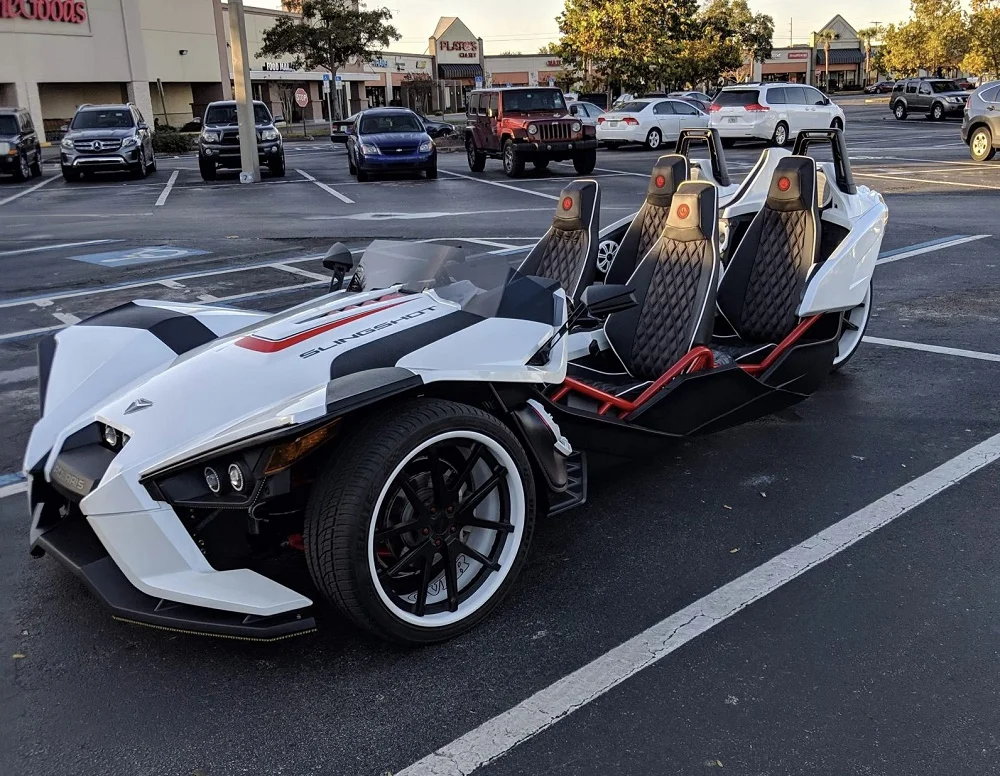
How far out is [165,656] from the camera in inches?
122

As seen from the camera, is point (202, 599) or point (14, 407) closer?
Answer: point (202, 599)

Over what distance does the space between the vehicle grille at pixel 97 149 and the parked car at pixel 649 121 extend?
46.1ft

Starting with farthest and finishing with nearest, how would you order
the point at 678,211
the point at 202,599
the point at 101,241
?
the point at 101,241 < the point at 678,211 < the point at 202,599

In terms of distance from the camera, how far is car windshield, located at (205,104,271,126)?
23.3 metres

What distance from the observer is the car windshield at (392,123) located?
21.3 meters

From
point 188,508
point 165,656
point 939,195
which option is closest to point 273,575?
point 165,656

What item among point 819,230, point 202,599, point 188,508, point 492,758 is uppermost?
point 819,230

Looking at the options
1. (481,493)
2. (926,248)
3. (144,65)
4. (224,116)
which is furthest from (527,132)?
(144,65)

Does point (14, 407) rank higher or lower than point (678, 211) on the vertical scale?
lower

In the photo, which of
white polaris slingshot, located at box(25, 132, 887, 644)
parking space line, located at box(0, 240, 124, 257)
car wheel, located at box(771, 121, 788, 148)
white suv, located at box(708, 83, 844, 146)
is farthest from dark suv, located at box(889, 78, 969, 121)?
white polaris slingshot, located at box(25, 132, 887, 644)

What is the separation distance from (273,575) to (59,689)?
31.8 inches

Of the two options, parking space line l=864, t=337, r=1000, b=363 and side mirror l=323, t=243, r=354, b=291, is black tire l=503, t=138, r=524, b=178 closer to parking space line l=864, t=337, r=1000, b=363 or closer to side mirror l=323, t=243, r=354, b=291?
parking space line l=864, t=337, r=1000, b=363

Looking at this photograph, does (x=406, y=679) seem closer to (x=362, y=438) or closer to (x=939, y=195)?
(x=362, y=438)

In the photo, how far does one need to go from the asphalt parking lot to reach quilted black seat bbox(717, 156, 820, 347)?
56 cm
